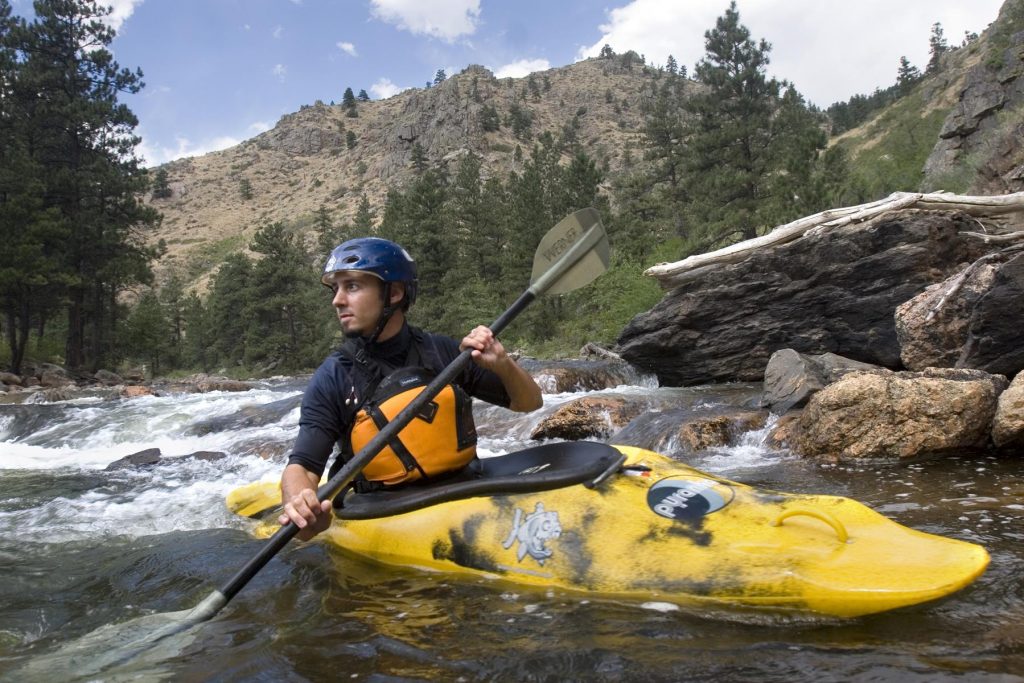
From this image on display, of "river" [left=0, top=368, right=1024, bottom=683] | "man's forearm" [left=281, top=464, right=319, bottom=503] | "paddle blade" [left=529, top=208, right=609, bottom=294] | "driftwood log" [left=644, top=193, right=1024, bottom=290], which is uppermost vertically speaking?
"driftwood log" [left=644, top=193, right=1024, bottom=290]

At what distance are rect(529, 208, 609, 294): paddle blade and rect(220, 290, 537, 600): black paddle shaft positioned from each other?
0.85 m

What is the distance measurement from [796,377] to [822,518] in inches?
188

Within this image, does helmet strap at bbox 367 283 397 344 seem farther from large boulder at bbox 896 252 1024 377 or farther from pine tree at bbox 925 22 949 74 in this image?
pine tree at bbox 925 22 949 74

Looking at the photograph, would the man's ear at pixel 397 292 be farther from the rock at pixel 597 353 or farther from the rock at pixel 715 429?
the rock at pixel 597 353

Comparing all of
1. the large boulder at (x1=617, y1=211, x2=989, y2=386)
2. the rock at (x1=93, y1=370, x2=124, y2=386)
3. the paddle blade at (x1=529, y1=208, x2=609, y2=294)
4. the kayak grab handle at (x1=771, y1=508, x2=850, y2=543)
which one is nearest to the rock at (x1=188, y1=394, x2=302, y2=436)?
the large boulder at (x1=617, y1=211, x2=989, y2=386)

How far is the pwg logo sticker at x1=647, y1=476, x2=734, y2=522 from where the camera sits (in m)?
2.62

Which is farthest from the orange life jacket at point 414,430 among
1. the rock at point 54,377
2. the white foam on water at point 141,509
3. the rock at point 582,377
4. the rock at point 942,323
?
the rock at point 54,377

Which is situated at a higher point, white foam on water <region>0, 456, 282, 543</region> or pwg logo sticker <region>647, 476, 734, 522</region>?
pwg logo sticker <region>647, 476, 734, 522</region>

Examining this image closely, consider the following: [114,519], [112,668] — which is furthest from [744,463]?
[114,519]

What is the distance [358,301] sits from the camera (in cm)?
320

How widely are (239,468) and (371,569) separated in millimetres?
4922

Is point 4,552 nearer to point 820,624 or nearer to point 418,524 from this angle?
point 418,524

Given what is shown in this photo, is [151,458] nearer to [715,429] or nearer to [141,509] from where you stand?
[141,509]

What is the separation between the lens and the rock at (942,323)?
650 centimetres
